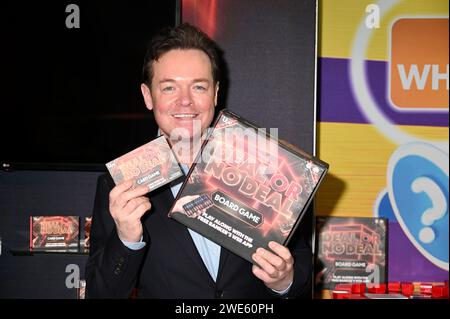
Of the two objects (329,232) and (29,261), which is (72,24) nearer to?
(29,261)

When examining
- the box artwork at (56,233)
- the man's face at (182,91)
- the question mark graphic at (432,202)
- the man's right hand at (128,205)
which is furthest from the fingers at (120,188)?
the question mark graphic at (432,202)

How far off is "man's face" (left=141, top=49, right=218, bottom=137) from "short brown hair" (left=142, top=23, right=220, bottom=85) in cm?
3

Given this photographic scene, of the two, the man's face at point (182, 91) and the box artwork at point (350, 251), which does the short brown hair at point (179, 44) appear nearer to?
the man's face at point (182, 91)

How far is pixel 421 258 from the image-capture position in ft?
11.0

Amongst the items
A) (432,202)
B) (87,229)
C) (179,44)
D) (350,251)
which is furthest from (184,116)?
(432,202)

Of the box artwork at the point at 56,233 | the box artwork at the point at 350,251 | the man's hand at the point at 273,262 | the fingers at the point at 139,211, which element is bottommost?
the box artwork at the point at 350,251

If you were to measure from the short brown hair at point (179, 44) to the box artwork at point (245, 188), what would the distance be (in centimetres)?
46

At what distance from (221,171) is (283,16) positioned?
1313 mm

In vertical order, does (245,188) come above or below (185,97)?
below

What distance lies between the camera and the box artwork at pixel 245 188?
1.74 meters

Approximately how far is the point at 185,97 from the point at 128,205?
0.51 metres

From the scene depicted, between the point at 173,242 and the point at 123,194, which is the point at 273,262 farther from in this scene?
the point at 123,194

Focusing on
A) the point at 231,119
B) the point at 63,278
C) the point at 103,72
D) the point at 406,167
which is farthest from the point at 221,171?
the point at 406,167

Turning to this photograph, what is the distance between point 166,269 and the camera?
1935mm
